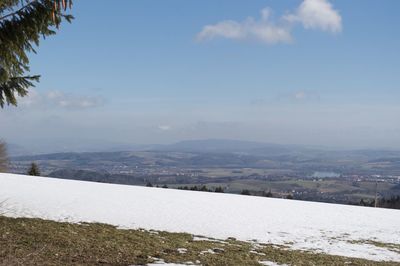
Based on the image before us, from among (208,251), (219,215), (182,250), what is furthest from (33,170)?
(208,251)

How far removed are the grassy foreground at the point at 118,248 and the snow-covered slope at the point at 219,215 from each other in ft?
6.39

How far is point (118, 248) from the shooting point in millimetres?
11562

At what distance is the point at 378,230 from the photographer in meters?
21.6

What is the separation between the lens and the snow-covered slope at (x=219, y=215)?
17078 millimetres

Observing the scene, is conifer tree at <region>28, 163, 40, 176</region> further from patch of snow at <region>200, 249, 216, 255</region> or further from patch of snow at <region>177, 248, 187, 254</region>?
patch of snow at <region>200, 249, 216, 255</region>

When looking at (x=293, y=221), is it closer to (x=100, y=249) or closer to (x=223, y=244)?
(x=223, y=244)

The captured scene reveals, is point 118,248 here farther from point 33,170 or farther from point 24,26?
point 33,170

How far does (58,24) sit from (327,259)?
381 inches

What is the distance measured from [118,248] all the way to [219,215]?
36.9 feet

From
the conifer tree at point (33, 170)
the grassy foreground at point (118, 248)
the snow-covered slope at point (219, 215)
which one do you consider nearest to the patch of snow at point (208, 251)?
the grassy foreground at point (118, 248)

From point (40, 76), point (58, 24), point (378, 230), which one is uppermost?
point (58, 24)

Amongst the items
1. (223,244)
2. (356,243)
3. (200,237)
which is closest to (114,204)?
(200,237)

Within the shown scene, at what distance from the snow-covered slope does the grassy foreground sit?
6.39ft

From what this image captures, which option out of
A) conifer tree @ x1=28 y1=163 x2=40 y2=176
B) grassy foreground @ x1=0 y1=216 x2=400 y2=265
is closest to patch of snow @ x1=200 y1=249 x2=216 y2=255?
grassy foreground @ x1=0 y1=216 x2=400 y2=265
